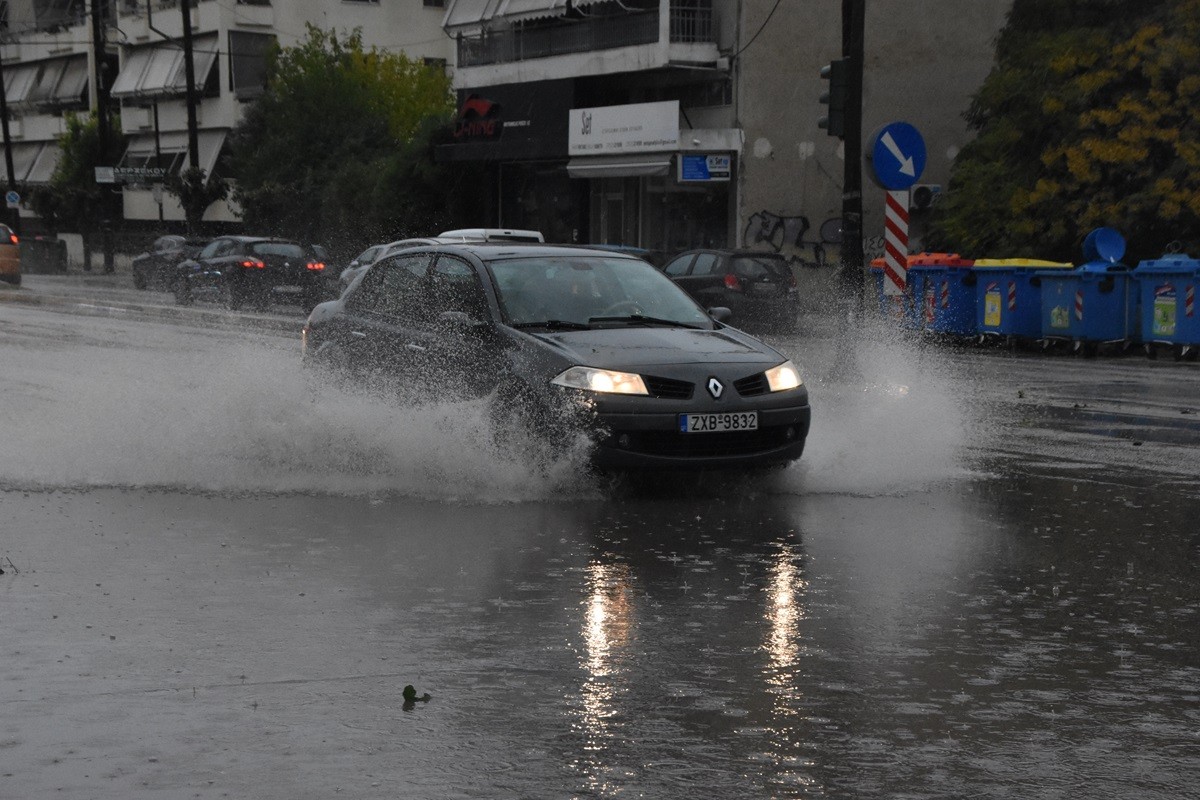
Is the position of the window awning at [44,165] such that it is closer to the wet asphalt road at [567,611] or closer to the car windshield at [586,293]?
the wet asphalt road at [567,611]

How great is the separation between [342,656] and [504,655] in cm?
56

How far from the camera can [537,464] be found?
980 centimetres

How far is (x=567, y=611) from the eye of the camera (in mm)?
6789

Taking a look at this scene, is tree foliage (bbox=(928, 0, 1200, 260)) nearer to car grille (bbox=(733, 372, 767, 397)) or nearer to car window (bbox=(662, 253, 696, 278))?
car window (bbox=(662, 253, 696, 278))

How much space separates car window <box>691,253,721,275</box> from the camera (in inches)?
1156

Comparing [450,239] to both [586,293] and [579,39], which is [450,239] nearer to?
[586,293]

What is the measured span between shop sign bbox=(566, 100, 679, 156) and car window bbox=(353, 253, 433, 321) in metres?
28.8

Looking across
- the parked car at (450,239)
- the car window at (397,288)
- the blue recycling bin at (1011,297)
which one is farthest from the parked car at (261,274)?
the car window at (397,288)

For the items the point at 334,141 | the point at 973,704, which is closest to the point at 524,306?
the point at 973,704

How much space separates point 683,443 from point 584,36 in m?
36.3

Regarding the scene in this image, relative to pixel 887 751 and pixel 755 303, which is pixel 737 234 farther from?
pixel 887 751

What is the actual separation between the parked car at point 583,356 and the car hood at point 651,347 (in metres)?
0.01

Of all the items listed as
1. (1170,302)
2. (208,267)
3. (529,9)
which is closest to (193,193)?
(529,9)

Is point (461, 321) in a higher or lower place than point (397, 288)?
lower
